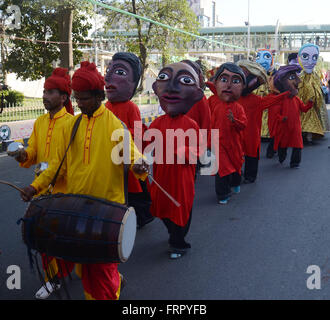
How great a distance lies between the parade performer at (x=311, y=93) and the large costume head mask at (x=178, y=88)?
20.1 feet

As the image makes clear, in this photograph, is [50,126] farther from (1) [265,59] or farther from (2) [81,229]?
(1) [265,59]

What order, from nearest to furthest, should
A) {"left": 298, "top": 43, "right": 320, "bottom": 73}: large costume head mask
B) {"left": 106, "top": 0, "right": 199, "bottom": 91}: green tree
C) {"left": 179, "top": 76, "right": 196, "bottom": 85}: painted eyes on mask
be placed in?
{"left": 179, "top": 76, "right": 196, "bottom": 85}: painted eyes on mask < {"left": 298, "top": 43, "right": 320, "bottom": 73}: large costume head mask < {"left": 106, "top": 0, "right": 199, "bottom": 91}: green tree

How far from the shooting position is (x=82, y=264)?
290 centimetres

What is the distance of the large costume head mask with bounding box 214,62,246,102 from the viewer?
5617 mm

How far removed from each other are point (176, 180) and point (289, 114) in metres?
4.54

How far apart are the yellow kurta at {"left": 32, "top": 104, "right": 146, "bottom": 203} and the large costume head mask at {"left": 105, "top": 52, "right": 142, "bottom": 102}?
1817mm

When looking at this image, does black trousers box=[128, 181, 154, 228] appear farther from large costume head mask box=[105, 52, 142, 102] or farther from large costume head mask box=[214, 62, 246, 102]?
large costume head mask box=[214, 62, 246, 102]

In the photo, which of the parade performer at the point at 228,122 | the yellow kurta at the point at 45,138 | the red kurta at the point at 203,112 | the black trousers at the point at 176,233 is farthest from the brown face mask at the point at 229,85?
the yellow kurta at the point at 45,138

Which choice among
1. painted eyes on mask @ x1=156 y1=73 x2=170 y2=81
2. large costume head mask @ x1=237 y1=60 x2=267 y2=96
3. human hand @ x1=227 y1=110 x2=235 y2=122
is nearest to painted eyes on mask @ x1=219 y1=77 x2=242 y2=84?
human hand @ x1=227 y1=110 x2=235 y2=122

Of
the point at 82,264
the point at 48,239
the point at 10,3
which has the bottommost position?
the point at 82,264

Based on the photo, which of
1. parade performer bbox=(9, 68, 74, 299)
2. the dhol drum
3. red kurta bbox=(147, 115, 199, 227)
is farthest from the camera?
red kurta bbox=(147, 115, 199, 227)
